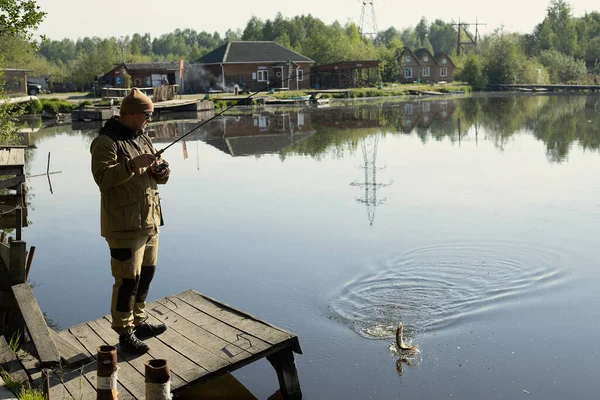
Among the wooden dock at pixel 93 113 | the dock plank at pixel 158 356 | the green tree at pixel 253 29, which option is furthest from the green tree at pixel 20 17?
the green tree at pixel 253 29

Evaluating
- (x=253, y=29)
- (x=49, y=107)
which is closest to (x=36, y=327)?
(x=49, y=107)

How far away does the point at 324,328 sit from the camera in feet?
24.4

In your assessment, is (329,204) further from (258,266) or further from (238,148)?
(238,148)

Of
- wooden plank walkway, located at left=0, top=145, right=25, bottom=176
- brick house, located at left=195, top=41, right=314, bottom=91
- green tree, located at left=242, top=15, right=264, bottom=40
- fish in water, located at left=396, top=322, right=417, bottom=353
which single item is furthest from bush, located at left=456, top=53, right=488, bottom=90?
fish in water, located at left=396, top=322, right=417, bottom=353

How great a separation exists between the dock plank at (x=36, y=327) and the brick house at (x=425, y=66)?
3125 inches

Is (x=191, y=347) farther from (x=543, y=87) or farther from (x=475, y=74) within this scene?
(x=475, y=74)

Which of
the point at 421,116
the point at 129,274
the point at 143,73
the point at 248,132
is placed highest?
the point at 143,73

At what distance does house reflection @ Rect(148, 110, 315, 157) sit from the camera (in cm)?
2462

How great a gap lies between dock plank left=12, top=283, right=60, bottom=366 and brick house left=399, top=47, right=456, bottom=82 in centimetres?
7937

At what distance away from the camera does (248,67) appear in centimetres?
6438

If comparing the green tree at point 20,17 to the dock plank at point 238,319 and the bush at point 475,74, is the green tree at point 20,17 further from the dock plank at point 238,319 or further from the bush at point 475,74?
the bush at point 475,74

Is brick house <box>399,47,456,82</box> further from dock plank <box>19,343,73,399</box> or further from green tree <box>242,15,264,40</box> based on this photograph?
dock plank <box>19,343,73,399</box>

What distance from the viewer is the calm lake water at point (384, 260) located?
6.48m

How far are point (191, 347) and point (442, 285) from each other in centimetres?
406
